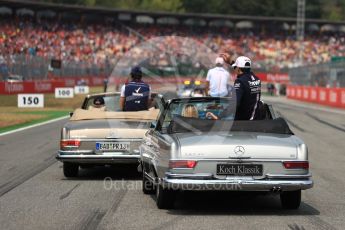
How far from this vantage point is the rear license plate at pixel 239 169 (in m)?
7.32

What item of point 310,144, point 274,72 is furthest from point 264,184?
point 274,72

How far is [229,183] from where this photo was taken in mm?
7262

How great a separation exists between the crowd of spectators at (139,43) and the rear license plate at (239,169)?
43.4m

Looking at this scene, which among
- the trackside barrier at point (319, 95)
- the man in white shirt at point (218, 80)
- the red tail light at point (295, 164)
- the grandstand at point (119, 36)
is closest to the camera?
the red tail light at point (295, 164)

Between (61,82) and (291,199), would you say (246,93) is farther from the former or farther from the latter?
(61,82)

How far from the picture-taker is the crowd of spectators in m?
59.9

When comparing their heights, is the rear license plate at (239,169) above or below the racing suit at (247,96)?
below

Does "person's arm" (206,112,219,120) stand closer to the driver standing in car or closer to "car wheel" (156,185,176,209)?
the driver standing in car

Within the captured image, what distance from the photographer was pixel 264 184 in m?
7.29

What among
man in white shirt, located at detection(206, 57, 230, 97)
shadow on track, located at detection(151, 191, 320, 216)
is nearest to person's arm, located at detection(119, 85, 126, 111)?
shadow on track, located at detection(151, 191, 320, 216)

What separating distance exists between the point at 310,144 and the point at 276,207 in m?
9.06

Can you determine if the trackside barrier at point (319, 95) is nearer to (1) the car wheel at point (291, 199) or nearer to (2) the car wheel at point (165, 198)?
(1) the car wheel at point (291, 199)

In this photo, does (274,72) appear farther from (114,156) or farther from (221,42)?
(114,156)

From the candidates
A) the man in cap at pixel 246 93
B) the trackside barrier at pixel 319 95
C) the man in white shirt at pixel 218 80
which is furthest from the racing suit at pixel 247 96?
the trackside barrier at pixel 319 95
